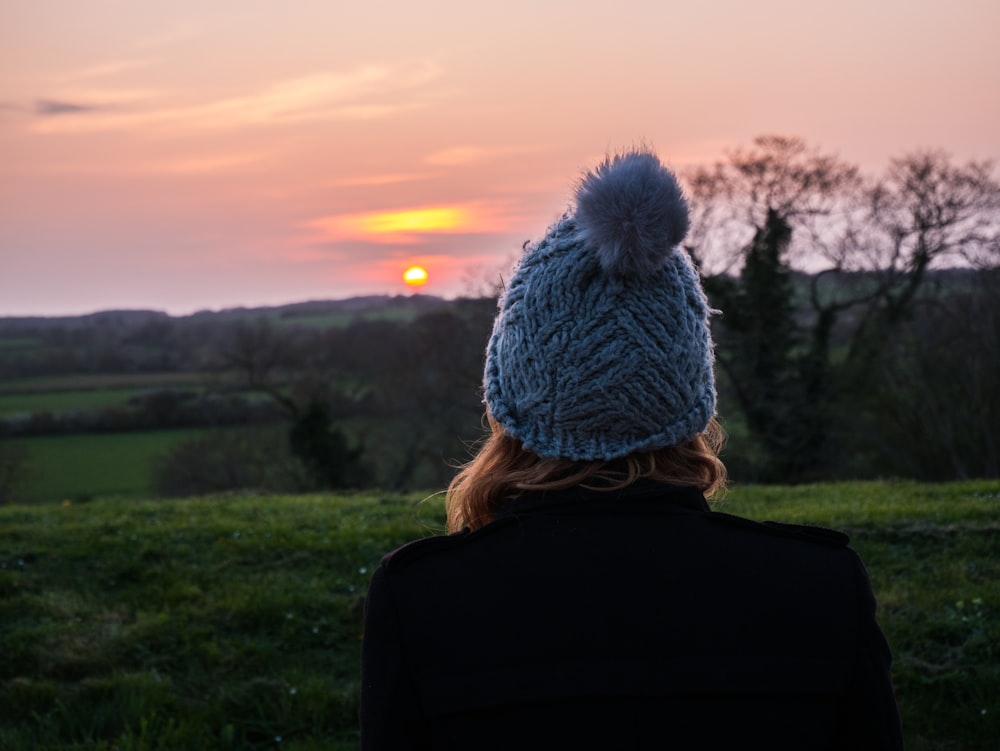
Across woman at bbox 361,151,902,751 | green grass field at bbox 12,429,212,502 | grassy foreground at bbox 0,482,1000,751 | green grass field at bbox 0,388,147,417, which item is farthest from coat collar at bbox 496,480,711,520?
green grass field at bbox 0,388,147,417

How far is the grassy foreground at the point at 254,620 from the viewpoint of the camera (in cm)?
449

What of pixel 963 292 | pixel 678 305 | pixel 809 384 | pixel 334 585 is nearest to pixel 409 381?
pixel 809 384

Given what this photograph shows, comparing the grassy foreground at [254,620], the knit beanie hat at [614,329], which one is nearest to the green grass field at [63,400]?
the grassy foreground at [254,620]

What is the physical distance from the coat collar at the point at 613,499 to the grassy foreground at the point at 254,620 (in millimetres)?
3275

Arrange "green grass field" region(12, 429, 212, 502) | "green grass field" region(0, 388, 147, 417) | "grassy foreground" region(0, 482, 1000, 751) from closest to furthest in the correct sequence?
1. "grassy foreground" region(0, 482, 1000, 751)
2. "green grass field" region(12, 429, 212, 502)
3. "green grass field" region(0, 388, 147, 417)

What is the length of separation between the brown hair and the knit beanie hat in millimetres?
29

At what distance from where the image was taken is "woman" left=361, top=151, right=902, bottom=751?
1.42 m

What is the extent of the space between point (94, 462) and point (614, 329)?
3775 centimetres

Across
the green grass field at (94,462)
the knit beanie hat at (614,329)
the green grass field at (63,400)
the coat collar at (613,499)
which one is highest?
the knit beanie hat at (614,329)

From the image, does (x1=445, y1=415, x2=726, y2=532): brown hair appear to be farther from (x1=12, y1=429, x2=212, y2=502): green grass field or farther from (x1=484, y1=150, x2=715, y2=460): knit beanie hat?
(x1=12, y1=429, x2=212, y2=502): green grass field

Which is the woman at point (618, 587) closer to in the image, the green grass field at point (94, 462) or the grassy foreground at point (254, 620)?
the grassy foreground at point (254, 620)

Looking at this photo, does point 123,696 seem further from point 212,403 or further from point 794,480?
point 212,403

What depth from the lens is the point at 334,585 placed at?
6105 millimetres

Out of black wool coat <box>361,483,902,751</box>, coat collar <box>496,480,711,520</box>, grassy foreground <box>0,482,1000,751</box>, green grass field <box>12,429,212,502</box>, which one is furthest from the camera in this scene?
green grass field <box>12,429,212,502</box>
